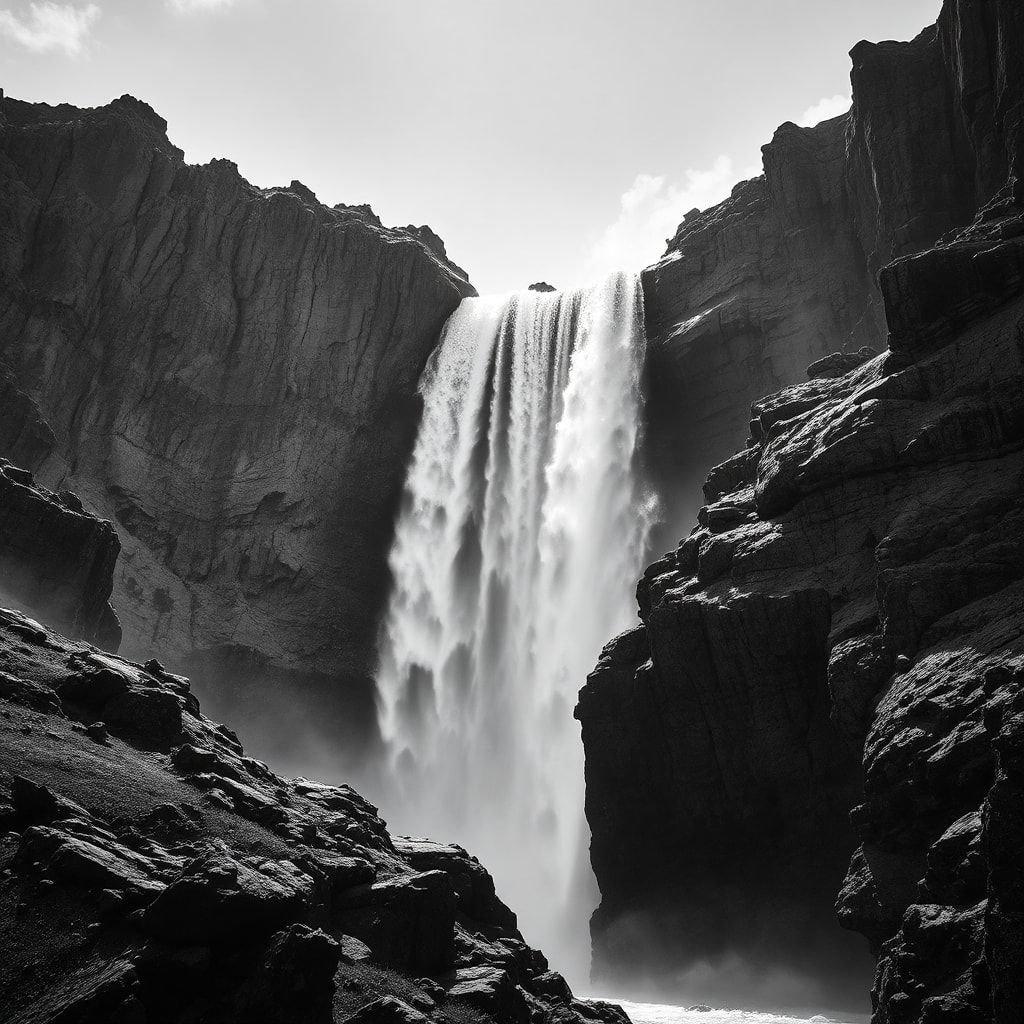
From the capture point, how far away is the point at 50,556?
40.6 meters

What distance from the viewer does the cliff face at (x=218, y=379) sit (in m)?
64.7

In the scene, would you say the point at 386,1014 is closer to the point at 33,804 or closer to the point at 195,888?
the point at 195,888

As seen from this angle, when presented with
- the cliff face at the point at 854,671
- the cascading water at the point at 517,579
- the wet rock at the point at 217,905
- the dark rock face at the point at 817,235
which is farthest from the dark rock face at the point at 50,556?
the dark rock face at the point at 817,235

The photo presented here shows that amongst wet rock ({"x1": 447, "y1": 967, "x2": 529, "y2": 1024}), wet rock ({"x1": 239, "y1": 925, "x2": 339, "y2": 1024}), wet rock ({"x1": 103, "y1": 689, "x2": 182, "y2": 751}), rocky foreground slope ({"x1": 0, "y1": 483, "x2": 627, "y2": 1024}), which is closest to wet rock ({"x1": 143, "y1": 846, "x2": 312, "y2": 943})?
rocky foreground slope ({"x1": 0, "y1": 483, "x2": 627, "y2": 1024})

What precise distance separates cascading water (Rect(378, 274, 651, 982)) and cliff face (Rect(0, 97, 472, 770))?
3812 mm

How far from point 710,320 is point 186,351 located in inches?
1632

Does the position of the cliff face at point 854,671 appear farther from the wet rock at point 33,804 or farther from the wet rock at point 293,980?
the wet rock at point 33,804

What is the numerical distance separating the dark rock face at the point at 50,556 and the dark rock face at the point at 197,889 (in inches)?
532

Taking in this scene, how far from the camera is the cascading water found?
175ft

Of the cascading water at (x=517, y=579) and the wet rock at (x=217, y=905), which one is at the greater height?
the cascading water at (x=517, y=579)

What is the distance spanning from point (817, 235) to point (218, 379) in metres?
47.8

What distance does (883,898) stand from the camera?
22797 millimetres

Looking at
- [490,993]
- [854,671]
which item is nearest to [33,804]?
[490,993]

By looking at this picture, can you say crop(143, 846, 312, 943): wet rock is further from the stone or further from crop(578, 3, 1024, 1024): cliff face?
crop(578, 3, 1024, 1024): cliff face
